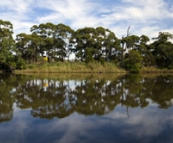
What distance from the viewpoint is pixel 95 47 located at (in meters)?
39.1

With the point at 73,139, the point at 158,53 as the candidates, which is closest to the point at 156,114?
the point at 73,139

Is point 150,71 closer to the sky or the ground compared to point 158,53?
closer to the ground

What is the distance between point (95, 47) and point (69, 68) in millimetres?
8491

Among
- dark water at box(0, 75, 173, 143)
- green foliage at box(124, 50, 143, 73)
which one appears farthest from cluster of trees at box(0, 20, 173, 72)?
dark water at box(0, 75, 173, 143)

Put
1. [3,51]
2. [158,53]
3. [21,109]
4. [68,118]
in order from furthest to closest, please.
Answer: [158,53], [3,51], [21,109], [68,118]

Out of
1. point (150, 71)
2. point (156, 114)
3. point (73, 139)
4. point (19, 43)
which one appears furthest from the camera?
point (150, 71)

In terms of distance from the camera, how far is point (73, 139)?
3.82 metres

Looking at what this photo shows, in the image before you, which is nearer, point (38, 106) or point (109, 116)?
point (109, 116)

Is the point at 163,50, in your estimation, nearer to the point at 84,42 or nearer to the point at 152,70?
the point at 152,70

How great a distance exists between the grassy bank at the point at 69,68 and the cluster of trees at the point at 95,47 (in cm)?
167

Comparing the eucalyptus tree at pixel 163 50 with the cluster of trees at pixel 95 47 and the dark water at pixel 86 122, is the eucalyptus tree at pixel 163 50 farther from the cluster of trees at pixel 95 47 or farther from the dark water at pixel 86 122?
the dark water at pixel 86 122

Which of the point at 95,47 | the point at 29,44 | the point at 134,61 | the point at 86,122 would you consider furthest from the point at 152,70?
the point at 86,122

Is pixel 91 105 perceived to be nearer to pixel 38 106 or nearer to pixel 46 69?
pixel 38 106

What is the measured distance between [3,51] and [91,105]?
28011 millimetres
